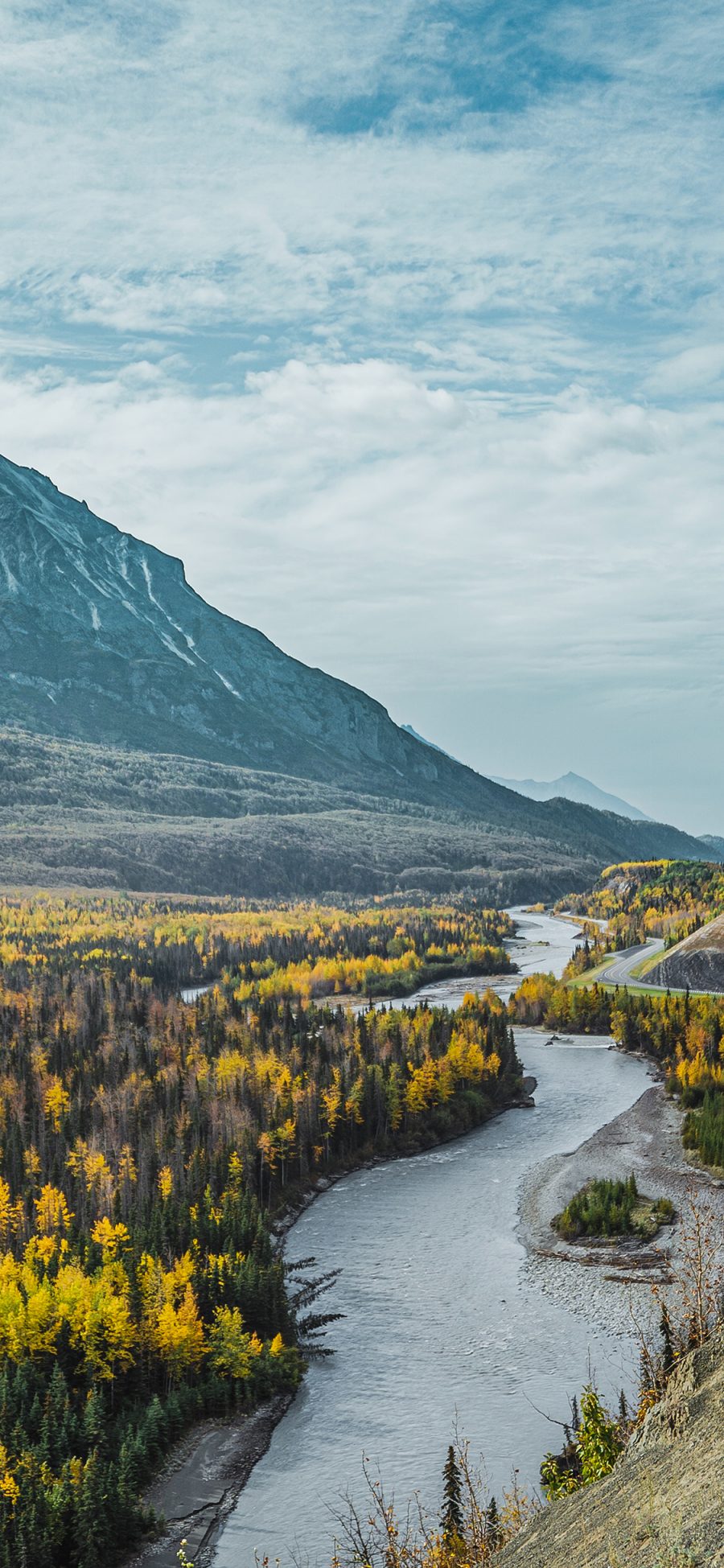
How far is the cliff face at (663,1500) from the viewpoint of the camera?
1313cm

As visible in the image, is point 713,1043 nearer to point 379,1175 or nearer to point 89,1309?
point 379,1175

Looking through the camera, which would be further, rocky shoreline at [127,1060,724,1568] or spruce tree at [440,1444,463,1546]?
rocky shoreline at [127,1060,724,1568]

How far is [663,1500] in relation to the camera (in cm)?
1434

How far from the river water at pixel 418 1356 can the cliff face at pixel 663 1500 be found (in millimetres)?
25740

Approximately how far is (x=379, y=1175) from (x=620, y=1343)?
3250 centimetres

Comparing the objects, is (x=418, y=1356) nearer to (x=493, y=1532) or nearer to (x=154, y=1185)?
(x=154, y=1185)

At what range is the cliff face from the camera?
13.1 metres

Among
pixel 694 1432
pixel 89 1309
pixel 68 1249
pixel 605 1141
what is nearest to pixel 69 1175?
pixel 68 1249

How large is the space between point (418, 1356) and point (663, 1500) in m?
42.4

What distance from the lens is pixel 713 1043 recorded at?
113 meters

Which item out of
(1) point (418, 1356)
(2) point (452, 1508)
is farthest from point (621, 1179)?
(2) point (452, 1508)

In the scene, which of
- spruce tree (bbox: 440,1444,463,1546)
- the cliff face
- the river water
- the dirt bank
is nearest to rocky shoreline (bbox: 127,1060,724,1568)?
the dirt bank

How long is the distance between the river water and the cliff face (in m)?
25.7

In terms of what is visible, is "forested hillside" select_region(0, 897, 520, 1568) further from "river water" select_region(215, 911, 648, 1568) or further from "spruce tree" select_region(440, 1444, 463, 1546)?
"spruce tree" select_region(440, 1444, 463, 1546)
